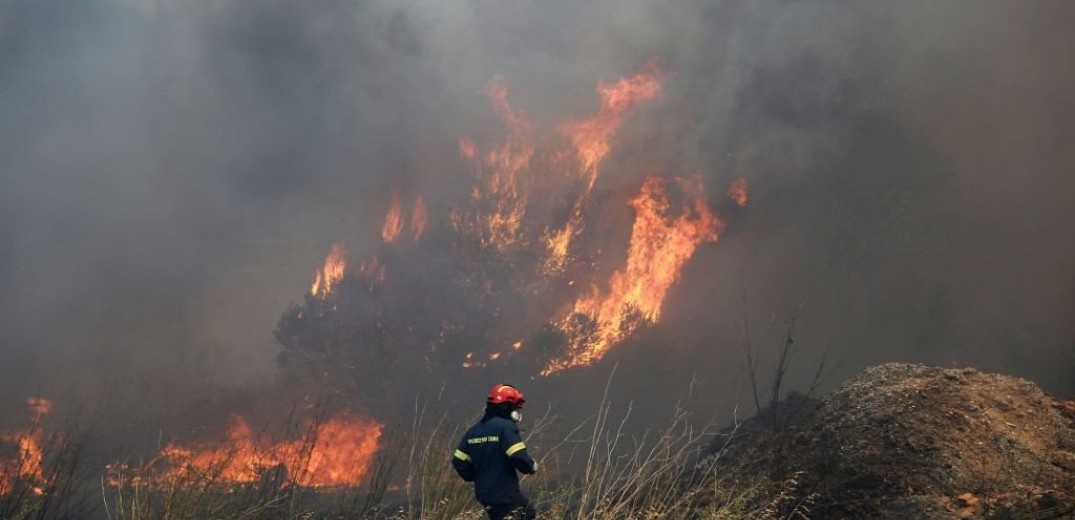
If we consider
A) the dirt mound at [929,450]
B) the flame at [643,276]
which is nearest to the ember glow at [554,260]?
the flame at [643,276]

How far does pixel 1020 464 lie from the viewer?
26.0ft

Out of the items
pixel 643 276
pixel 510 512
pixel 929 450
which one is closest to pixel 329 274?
pixel 643 276

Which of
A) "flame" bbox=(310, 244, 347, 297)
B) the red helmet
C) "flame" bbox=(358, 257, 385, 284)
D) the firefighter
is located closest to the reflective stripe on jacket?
the firefighter

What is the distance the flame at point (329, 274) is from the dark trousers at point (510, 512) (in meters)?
20.8

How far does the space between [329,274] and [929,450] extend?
23410 millimetres

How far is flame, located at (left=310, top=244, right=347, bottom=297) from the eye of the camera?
25719 millimetres

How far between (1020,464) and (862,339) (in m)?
17.0

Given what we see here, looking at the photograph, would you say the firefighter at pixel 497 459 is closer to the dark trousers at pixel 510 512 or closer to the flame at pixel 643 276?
the dark trousers at pixel 510 512

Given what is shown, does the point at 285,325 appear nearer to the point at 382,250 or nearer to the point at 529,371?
the point at 382,250

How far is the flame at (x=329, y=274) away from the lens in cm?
2572

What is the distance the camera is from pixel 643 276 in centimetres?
2322

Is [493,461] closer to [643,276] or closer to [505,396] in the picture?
[505,396]

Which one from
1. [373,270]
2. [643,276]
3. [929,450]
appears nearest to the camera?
[929,450]

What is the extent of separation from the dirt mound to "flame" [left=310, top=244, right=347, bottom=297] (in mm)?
20056
